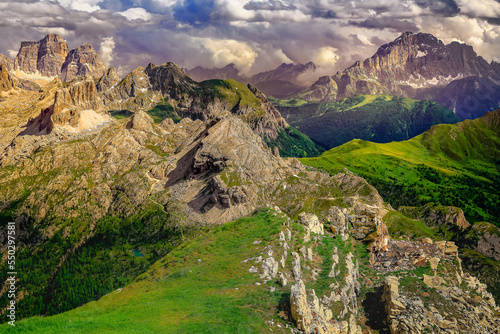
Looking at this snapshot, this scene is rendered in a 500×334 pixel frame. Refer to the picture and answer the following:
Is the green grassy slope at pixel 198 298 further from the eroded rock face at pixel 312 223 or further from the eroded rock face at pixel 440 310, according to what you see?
the eroded rock face at pixel 440 310

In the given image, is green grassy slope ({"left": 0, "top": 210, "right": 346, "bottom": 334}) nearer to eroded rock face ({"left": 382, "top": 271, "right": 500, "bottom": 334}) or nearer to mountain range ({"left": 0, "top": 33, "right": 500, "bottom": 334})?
mountain range ({"left": 0, "top": 33, "right": 500, "bottom": 334})

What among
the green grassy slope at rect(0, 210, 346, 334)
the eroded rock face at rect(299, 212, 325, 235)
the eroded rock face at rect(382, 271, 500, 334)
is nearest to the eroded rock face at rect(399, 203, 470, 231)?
the eroded rock face at rect(382, 271, 500, 334)

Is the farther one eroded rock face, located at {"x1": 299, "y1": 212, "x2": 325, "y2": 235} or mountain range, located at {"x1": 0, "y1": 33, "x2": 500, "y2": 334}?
eroded rock face, located at {"x1": 299, "y1": 212, "x2": 325, "y2": 235}

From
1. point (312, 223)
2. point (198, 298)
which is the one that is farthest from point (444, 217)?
point (198, 298)

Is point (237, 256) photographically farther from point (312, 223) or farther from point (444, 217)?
point (444, 217)

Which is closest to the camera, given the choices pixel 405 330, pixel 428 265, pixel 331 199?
pixel 405 330

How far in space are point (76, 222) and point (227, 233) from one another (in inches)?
5988

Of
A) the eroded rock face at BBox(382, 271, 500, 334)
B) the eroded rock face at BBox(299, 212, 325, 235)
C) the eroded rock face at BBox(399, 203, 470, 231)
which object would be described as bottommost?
the eroded rock face at BBox(399, 203, 470, 231)

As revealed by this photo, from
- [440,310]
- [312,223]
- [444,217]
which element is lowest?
[444,217]

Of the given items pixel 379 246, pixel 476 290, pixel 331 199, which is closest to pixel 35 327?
pixel 379 246

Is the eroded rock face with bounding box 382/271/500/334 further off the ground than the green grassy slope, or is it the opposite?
the green grassy slope

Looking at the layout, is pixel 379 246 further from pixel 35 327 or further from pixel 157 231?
pixel 157 231

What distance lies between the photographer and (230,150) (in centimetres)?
18075

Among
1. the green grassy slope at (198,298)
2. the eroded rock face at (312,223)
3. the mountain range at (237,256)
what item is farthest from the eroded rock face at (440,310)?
the eroded rock face at (312,223)
